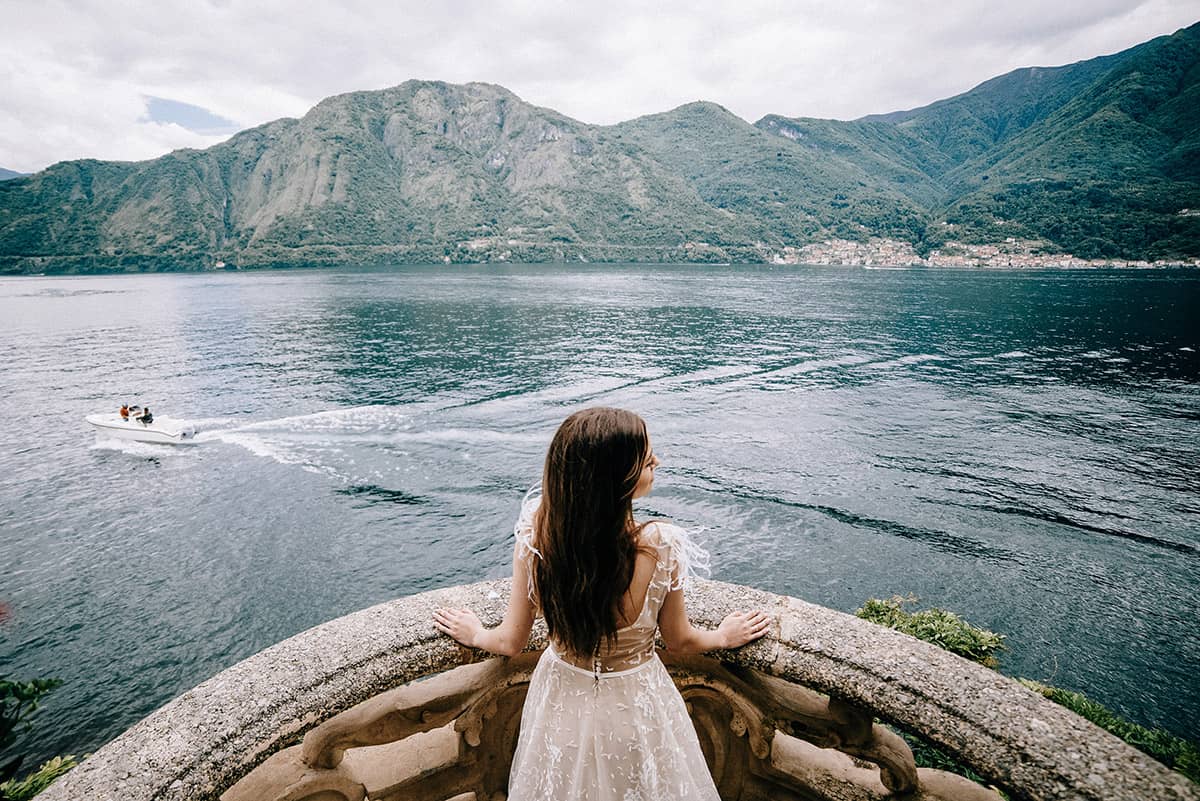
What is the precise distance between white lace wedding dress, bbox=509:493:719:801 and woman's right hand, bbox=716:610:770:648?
33cm

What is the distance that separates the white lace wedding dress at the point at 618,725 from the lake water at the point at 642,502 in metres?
16.7

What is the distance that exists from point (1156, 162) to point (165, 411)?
228 meters

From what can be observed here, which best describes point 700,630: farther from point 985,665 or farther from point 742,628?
point 985,665

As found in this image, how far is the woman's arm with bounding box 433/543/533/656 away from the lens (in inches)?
89.3

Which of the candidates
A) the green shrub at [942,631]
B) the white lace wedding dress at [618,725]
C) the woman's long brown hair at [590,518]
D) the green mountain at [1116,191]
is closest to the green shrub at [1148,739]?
the green shrub at [942,631]

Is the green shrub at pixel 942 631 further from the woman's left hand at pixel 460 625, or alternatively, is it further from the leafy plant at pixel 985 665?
the woman's left hand at pixel 460 625

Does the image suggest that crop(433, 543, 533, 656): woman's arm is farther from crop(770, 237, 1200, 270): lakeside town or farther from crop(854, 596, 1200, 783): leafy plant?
crop(770, 237, 1200, 270): lakeside town

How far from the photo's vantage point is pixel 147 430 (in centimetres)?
2945

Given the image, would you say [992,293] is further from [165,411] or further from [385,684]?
[385,684]

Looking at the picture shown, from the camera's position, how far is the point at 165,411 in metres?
35.1

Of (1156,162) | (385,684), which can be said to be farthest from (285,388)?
(1156,162)

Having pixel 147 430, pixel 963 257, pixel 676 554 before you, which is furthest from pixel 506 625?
pixel 963 257

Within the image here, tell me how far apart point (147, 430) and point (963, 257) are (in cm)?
18094

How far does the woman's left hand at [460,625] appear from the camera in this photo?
2.53 meters
